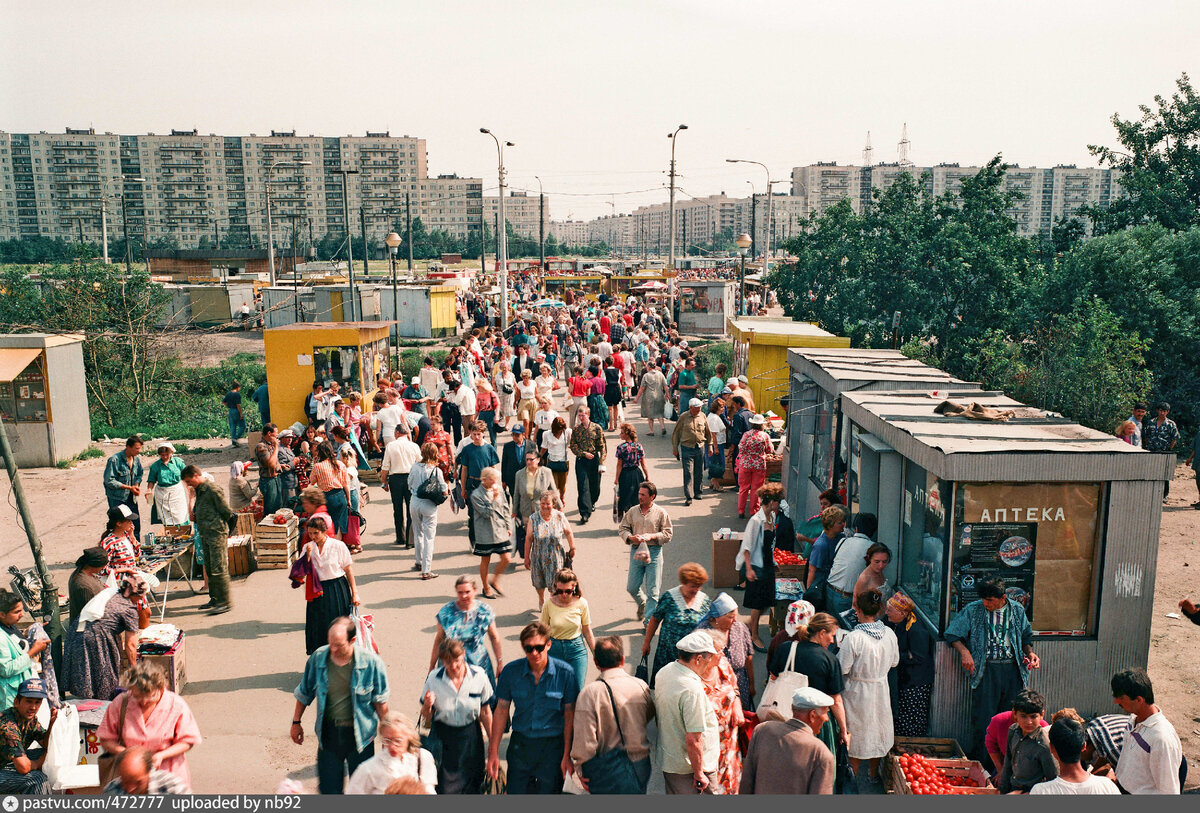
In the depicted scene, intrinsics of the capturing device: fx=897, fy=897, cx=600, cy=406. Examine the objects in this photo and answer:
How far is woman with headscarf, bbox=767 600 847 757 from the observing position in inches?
214

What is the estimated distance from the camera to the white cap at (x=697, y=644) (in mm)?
4945

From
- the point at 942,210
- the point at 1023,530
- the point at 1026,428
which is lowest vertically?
the point at 1023,530

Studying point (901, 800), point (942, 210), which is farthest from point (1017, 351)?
point (901, 800)

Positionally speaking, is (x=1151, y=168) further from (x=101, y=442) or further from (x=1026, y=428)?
(x=101, y=442)

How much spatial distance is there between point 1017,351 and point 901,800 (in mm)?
15966

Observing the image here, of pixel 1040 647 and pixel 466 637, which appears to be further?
pixel 1040 647

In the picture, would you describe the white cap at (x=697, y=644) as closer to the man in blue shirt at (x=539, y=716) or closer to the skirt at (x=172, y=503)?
the man in blue shirt at (x=539, y=716)

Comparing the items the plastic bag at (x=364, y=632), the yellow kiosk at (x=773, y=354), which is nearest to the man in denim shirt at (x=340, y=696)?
the plastic bag at (x=364, y=632)

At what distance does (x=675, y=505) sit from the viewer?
1294 cm

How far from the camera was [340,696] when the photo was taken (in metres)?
5.24

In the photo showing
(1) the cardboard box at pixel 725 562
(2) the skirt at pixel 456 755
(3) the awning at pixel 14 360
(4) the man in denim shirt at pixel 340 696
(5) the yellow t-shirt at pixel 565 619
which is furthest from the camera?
(3) the awning at pixel 14 360

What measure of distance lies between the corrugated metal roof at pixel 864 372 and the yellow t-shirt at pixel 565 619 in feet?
16.6

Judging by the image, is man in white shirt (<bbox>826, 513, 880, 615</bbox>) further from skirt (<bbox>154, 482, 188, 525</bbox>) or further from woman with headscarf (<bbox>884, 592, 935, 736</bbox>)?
skirt (<bbox>154, 482, 188, 525</bbox>)

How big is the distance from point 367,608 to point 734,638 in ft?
15.2
